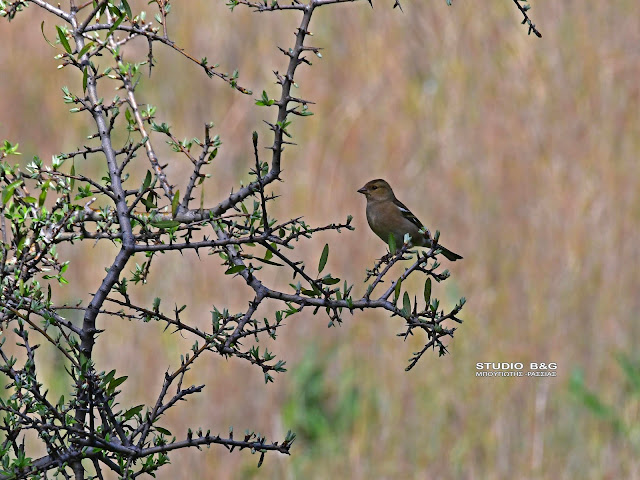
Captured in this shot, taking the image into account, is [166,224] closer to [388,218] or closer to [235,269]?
[235,269]

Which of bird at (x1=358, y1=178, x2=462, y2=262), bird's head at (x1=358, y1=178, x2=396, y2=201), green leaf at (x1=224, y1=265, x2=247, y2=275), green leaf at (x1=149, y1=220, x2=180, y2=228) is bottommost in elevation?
green leaf at (x1=224, y1=265, x2=247, y2=275)

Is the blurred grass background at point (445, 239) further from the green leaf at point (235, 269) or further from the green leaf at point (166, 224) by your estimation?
the green leaf at point (166, 224)

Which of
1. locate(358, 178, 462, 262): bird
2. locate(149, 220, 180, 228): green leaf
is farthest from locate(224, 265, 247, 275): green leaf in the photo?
locate(358, 178, 462, 262): bird

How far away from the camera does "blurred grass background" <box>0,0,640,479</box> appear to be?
4805 millimetres

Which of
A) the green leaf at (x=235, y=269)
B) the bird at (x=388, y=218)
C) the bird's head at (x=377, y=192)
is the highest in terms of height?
the bird's head at (x=377, y=192)

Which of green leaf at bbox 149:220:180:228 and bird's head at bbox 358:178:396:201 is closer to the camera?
green leaf at bbox 149:220:180:228

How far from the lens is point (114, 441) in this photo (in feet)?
5.57

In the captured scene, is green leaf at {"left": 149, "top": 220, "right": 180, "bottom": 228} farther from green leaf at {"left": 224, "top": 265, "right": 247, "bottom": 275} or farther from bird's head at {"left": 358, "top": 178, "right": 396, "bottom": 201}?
bird's head at {"left": 358, "top": 178, "right": 396, "bottom": 201}

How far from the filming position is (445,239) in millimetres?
5078

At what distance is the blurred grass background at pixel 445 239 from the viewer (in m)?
4.80

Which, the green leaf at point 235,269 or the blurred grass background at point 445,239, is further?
the blurred grass background at point 445,239

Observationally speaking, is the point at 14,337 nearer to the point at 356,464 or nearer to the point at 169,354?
the point at 169,354

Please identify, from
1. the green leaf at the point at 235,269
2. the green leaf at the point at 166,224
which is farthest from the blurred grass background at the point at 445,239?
the green leaf at the point at 166,224

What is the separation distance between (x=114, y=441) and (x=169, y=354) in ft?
11.0
